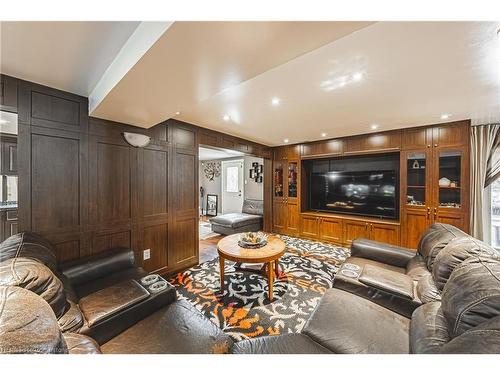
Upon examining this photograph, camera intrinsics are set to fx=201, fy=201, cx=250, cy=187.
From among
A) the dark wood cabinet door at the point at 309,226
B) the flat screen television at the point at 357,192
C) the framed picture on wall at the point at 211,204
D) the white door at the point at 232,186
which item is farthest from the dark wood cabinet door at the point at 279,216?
the framed picture on wall at the point at 211,204

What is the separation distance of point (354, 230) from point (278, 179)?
2147 mm

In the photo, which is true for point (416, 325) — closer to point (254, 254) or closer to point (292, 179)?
point (254, 254)

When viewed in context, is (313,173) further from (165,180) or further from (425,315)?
(425,315)

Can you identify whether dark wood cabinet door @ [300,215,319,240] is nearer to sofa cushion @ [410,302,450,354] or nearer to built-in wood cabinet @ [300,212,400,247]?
built-in wood cabinet @ [300,212,400,247]

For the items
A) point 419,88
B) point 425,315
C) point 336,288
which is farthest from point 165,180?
point 419,88

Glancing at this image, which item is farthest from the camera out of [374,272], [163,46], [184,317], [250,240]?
[250,240]

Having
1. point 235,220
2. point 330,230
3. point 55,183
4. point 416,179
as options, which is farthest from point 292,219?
point 55,183

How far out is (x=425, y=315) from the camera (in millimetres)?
1109

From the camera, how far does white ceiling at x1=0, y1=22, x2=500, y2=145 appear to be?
1.02 meters

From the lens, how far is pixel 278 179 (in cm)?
533

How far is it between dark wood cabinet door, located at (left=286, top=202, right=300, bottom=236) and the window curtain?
293 cm

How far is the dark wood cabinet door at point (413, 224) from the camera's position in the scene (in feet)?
11.2

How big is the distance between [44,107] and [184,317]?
226cm

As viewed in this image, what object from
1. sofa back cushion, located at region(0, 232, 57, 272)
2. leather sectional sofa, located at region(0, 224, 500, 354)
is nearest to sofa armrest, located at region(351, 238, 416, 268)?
leather sectional sofa, located at region(0, 224, 500, 354)
